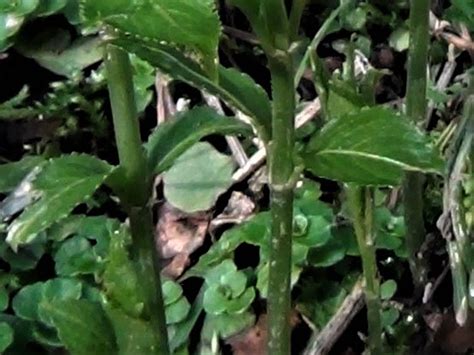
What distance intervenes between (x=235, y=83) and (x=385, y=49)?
799mm

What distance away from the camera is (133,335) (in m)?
0.87

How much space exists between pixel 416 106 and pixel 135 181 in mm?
403

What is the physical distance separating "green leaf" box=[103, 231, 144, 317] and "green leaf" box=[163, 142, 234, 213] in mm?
498

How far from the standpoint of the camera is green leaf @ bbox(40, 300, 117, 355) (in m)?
0.85

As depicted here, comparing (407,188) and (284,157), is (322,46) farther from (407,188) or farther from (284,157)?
(284,157)

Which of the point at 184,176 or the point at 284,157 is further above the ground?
the point at 284,157

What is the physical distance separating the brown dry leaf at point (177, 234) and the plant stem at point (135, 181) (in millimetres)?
423

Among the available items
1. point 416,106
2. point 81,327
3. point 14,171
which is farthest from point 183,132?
point 14,171

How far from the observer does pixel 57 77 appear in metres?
1.51

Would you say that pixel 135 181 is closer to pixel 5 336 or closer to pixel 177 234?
pixel 5 336

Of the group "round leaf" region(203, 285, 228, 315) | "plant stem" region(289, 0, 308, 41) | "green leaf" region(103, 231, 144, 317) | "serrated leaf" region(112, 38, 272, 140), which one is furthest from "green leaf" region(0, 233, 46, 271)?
"plant stem" region(289, 0, 308, 41)

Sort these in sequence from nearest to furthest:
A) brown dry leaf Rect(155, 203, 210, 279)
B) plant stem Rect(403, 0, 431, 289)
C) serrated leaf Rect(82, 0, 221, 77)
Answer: serrated leaf Rect(82, 0, 221, 77) < plant stem Rect(403, 0, 431, 289) < brown dry leaf Rect(155, 203, 210, 279)

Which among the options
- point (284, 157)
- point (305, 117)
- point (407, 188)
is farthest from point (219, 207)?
point (284, 157)

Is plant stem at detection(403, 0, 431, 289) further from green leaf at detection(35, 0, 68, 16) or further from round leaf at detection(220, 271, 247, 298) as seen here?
green leaf at detection(35, 0, 68, 16)
